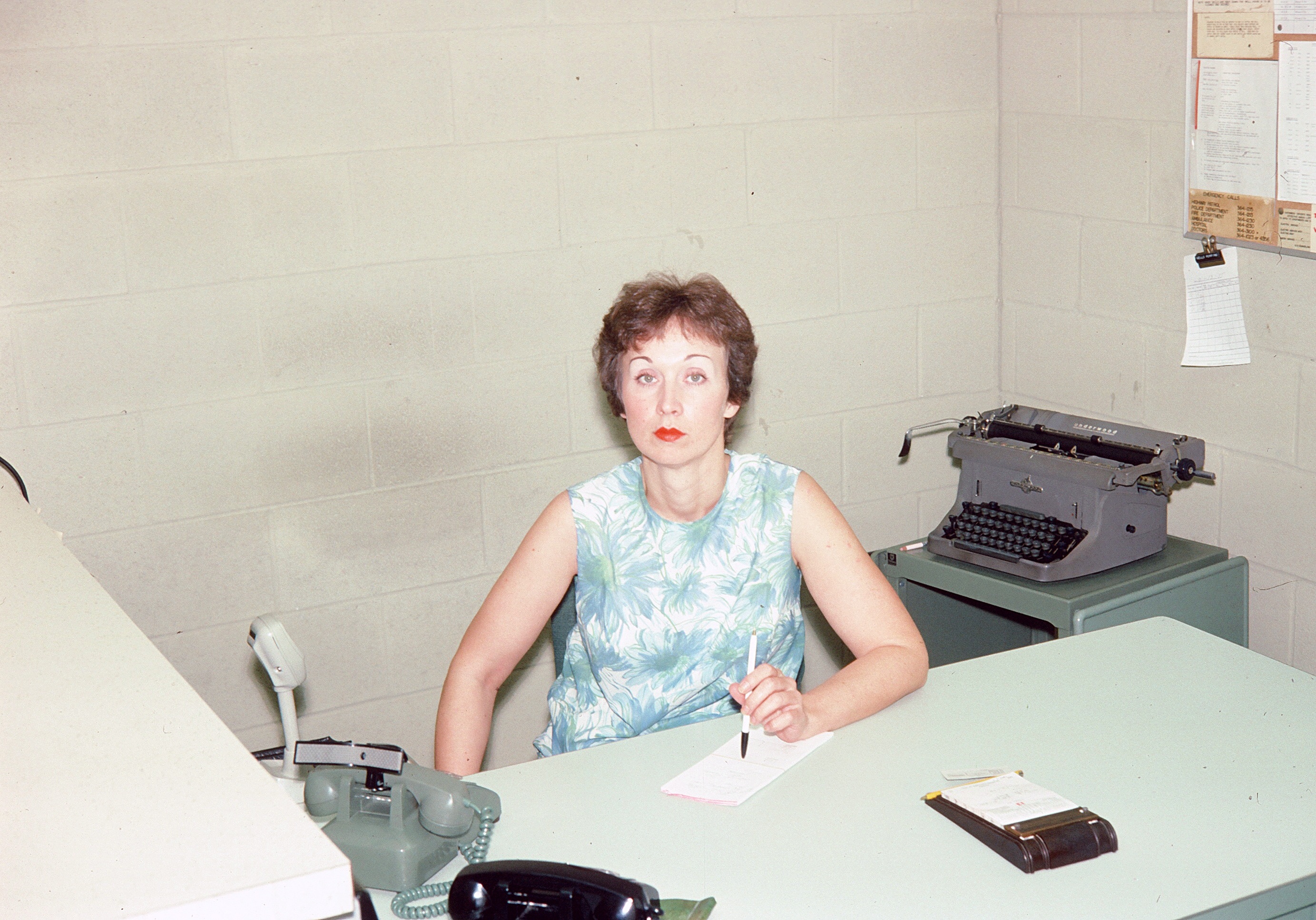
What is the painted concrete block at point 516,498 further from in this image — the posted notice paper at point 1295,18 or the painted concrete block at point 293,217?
the posted notice paper at point 1295,18

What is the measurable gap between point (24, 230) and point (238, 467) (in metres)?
0.63

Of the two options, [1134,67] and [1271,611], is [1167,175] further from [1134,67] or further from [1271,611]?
[1271,611]

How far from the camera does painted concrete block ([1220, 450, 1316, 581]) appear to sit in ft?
9.29

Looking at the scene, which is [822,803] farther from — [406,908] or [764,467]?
[764,467]

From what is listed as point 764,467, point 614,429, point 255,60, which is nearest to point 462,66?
point 255,60

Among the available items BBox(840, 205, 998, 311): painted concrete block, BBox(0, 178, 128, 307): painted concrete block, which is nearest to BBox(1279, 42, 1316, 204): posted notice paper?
BBox(840, 205, 998, 311): painted concrete block

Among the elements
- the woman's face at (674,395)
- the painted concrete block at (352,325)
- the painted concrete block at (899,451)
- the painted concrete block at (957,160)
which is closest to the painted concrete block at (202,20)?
the painted concrete block at (352,325)

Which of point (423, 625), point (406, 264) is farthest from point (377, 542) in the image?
point (406, 264)

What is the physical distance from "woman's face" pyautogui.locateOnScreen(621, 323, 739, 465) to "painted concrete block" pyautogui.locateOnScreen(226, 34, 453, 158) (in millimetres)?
1058

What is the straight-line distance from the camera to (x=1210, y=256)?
116 inches

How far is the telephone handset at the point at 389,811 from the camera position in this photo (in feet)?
4.74

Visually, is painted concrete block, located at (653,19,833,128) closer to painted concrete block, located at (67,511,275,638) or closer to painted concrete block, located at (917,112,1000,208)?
painted concrete block, located at (917,112,1000,208)

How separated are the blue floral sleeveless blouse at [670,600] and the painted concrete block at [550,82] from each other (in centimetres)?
115

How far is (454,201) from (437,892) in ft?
6.05
